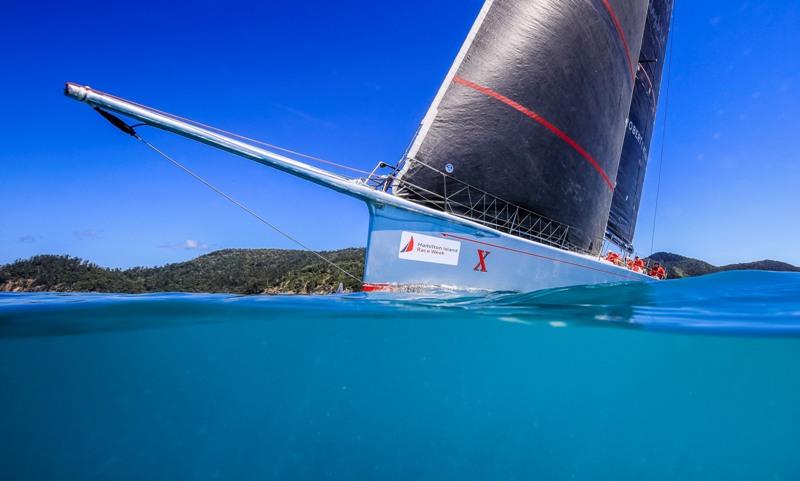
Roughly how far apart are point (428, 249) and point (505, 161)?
11.6 ft

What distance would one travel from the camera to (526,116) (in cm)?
1064

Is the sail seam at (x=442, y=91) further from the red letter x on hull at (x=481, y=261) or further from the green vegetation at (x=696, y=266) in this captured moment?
the green vegetation at (x=696, y=266)

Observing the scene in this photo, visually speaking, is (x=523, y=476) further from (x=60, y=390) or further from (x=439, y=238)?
(x=60, y=390)

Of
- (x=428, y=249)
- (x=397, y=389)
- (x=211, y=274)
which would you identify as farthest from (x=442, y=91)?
(x=211, y=274)

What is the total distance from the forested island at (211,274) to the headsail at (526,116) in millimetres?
13832

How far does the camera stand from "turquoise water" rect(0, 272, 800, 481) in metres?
5.05

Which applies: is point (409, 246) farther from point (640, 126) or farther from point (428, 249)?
point (640, 126)

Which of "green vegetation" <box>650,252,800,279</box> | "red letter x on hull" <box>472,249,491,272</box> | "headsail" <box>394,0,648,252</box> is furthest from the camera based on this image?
"green vegetation" <box>650,252,800,279</box>

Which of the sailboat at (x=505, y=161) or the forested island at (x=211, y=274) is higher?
the sailboat at (x=505, y=161)

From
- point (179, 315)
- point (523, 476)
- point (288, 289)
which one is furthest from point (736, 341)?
point (288, 289)

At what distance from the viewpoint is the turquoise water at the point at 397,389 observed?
199 inches

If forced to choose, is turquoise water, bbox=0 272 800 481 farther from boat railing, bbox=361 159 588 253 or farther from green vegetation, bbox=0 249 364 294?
green vegetation, bbox=0 249 364 294

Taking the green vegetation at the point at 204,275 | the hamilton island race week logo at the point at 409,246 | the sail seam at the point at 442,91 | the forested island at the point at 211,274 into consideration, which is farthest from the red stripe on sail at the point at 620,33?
the green vegetation at the point at 204,275

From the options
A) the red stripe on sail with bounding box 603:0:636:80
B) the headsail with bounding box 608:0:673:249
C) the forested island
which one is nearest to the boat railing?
the red stripe on sail with bounding box 603:0:636:80
